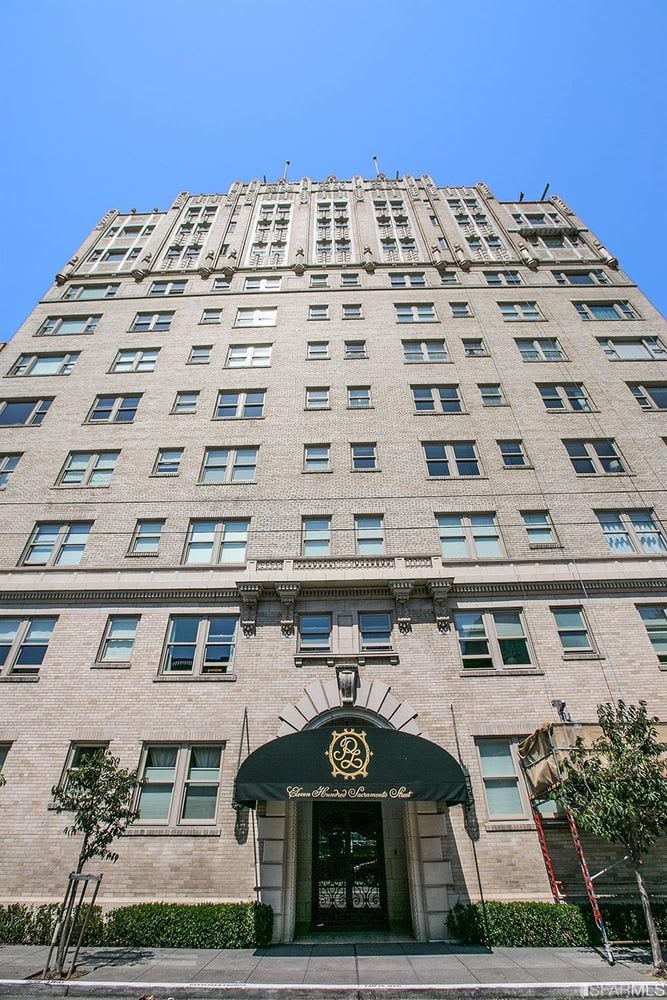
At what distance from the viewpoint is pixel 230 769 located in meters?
14.5

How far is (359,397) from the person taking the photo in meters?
24.6

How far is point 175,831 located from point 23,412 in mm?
19919

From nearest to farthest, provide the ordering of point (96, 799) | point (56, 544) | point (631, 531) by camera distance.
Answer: point (96, 799) < point (631, 531) < point (56, 544)

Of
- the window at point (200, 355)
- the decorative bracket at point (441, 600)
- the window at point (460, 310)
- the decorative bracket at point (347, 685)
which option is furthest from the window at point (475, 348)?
the decorative bracket at point (347, 685)

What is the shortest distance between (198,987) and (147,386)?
2242cm

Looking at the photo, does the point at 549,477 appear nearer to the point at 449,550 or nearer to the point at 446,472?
the point at 446,472

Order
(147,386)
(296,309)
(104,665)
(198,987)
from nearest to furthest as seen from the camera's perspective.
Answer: (198,987), (104,665), (147,386), (296,309)

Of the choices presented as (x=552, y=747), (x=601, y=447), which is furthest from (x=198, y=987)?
(x=601, y=447)

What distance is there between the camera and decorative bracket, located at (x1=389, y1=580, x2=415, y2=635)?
16859 mm

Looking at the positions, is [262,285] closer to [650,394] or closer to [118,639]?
[650,394]

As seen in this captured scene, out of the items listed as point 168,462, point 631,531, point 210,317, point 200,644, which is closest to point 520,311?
point 631,531

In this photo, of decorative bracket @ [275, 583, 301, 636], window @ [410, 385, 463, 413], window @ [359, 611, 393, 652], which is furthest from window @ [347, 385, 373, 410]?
window @ [359, 611, 393, 652]

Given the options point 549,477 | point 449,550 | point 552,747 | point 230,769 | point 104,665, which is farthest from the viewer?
point 549,477

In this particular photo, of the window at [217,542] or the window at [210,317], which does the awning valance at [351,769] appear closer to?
the window at [217,542]
